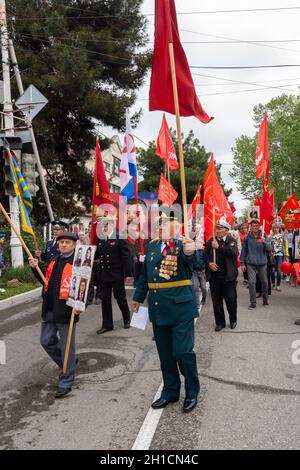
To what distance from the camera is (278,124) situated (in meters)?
40.6

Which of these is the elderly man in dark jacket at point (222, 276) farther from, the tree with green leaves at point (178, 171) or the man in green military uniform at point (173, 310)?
the tree with green leaves at point (178, 171)

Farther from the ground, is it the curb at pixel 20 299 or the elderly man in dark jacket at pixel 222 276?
the elderly man in dark jacket at pixel 222 276

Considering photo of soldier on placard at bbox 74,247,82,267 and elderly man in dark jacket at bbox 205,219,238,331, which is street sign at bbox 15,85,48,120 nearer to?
elderly man in dark jacket at bbox 205,219,238,331

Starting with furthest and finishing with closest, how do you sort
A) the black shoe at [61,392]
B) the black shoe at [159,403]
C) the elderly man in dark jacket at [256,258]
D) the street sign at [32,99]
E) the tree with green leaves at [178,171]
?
the tree with green leaves at [178,171] → the street sign at [32,99] → the elderly man in dark jacket at [256,258] → the black shoe at [61,392] → the black shoe at [159,403]

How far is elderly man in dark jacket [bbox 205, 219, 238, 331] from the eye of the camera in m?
7.35

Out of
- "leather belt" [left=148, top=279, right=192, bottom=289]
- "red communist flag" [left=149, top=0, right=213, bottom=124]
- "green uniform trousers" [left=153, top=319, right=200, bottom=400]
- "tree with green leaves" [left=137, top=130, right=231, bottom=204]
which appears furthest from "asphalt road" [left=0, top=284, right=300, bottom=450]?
"tree with green leaves" [left=137, top=130, right=231, bottom=204]

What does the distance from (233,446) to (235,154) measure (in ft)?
153

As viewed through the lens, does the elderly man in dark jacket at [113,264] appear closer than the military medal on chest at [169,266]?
No

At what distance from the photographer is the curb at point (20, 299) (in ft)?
31.4

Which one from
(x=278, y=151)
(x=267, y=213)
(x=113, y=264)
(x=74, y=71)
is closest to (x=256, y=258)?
(x=267, y=213)

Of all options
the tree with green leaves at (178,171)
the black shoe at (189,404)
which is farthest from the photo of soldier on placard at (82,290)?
the tree with green leaves at (178,171)

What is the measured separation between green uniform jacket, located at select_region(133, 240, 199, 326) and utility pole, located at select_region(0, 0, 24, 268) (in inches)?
326

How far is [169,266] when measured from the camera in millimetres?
4203

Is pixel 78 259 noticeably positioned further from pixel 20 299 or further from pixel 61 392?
pixel 20 299
